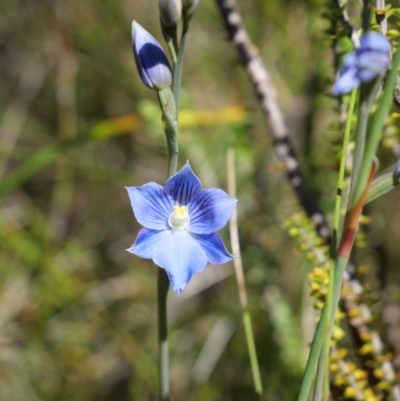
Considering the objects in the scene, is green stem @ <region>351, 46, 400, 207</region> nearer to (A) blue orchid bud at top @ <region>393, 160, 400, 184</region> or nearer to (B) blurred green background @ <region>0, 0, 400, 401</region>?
(A) blue orchid bud at top @ <region>393, 160, 400, 184</region>

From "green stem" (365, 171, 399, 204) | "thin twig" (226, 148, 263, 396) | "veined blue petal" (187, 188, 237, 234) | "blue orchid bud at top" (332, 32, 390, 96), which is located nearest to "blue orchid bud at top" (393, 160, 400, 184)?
"green stem" (365, 171, 399, 204)

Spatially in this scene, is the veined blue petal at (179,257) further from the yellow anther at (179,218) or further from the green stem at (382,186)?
the green stem at (382,186)

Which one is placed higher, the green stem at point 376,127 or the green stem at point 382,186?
the green stem at point 376,127

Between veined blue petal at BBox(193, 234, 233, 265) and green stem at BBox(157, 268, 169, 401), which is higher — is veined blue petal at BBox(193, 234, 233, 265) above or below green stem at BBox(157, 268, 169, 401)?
above

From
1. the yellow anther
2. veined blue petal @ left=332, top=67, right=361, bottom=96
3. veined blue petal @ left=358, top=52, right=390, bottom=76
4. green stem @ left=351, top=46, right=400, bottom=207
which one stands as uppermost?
veined blue petal @ left=358, top=52, right=390, bottom=76

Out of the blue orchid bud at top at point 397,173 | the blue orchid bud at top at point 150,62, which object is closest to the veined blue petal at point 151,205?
the blue orchid bud at top at point 150,62

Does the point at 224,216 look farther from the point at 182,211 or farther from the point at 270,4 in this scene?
the point at 270,4

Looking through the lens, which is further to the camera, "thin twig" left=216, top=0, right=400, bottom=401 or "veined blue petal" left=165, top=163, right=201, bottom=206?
"thin twig" left=216, top=0, right=400, bottom=401

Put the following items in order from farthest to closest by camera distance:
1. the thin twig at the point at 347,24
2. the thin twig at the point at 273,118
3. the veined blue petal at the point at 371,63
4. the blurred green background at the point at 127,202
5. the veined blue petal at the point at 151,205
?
1. the blurred green background at the point at 127,202
2. the thin twig at the point at 273,118
3. the thin twig at the point at 347,24
4. the veined blue petal at the point at 151,205
5. the veined blue petal at the point at 371,63
